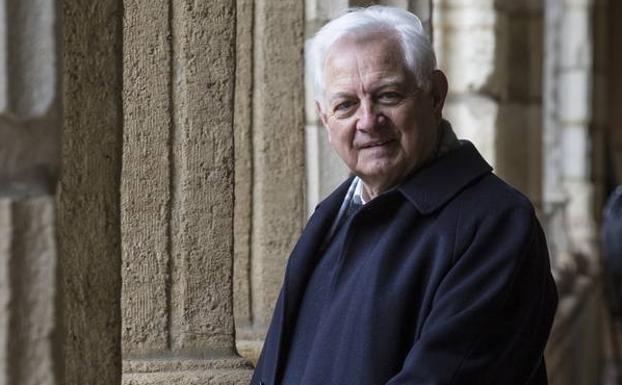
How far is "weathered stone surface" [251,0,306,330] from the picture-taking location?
3996 millimetres

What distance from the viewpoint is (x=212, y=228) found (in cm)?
318

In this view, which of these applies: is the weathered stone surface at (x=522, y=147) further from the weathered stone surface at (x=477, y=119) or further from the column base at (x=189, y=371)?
the column base at (x=189, y=371)

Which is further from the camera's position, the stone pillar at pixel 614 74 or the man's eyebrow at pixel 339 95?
the stone pillar at pixel 614 74

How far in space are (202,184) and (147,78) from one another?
0.78ft

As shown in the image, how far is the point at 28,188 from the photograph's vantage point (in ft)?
5.30

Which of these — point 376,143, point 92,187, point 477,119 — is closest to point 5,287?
point 92,187

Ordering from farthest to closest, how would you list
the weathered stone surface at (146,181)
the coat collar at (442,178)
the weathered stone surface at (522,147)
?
the weathered stone surface at (522,147) → the weathered stone surface at (146,181) → the coat collar at (442,178)

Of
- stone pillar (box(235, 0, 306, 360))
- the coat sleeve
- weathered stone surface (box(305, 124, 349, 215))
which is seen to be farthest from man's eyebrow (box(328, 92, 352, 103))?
weathered stone surface (box(305, 124, 349, 215))

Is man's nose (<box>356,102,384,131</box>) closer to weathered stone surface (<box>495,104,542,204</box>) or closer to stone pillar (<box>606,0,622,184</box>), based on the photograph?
weathered stone surface (<box>495,104,542,204</box>)

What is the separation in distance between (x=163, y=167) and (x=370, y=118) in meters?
→ 0.84

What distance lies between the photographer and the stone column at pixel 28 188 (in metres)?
1.59

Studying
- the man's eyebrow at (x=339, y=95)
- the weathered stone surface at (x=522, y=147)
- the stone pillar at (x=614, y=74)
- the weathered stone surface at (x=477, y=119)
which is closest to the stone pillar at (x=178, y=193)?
the man's eyebrow at (x=339, y=95)

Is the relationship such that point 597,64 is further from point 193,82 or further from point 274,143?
point 193,82

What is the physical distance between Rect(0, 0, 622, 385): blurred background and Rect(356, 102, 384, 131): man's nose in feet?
1.24
